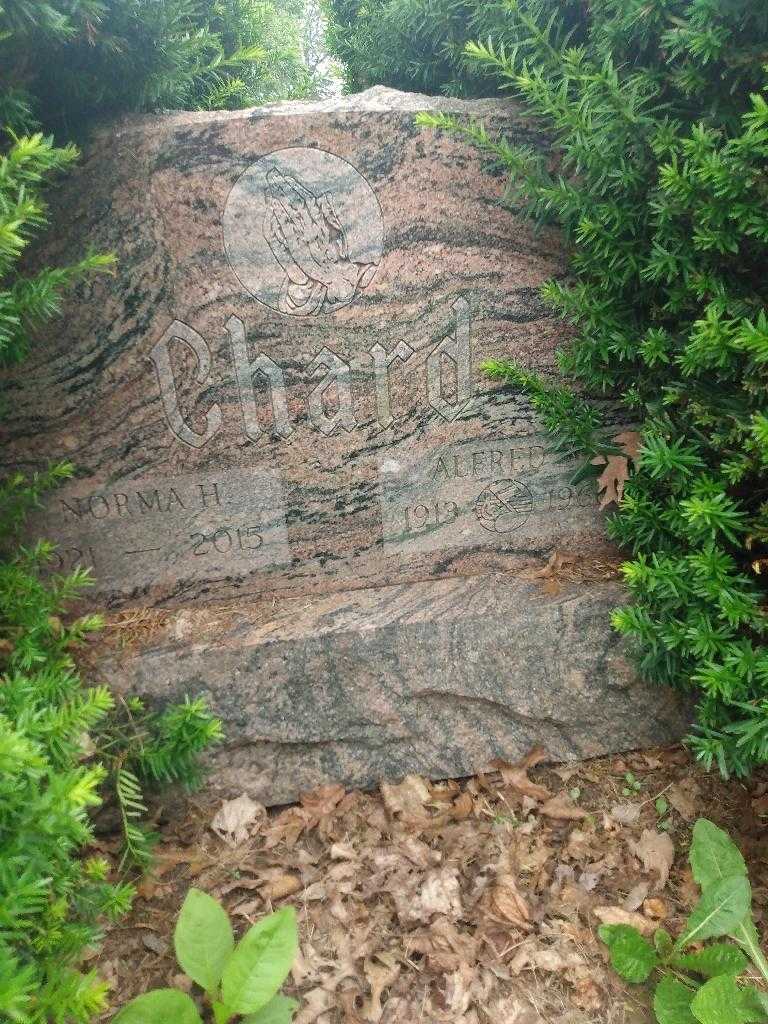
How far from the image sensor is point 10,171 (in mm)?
1966

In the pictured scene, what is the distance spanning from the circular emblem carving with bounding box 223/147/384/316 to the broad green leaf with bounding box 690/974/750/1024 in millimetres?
2340

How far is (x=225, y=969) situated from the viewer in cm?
204

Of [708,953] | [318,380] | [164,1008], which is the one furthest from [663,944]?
[318,380]

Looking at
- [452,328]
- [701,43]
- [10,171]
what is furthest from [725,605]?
[10,171]

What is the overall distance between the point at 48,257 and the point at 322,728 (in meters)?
1.88

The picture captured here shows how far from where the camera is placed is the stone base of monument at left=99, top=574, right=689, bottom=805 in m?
2.77

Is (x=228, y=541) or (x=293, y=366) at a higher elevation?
(x=293, y=366)

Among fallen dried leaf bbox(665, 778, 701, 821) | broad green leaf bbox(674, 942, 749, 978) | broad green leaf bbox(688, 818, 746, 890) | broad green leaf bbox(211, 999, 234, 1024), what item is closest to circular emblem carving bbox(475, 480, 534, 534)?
fallen dried leaf bbox(665, 778, 701, 821)

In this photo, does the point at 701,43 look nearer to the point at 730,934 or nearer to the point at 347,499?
the point at 347,499

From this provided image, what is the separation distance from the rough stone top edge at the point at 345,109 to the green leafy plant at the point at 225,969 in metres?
2.41

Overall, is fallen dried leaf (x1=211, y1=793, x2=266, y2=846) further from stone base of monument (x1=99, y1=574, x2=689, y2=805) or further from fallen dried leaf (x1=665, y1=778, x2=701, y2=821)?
fallen dried leaf (x1=665, y1=778, x2=701, y2=821)

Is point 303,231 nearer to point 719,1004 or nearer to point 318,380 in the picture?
point 318,380

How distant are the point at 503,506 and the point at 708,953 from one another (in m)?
1.61

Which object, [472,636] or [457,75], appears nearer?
[472,636]
